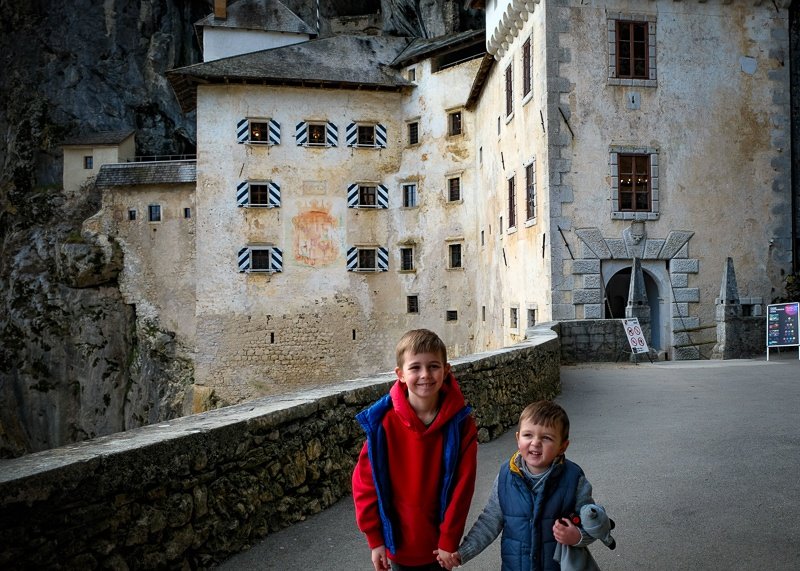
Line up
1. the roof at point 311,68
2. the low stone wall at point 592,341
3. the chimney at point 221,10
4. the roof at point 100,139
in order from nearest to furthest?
the low stone wall at point 592,341 < the roof at point 311,68 < the chimney at point 221,10 < the roof at point 100,139

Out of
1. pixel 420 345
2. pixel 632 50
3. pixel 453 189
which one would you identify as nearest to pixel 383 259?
pixel 453 189

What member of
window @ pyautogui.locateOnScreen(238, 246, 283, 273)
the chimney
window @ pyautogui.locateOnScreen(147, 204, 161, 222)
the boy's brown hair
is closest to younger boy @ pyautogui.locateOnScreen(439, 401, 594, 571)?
the boy's brown hair

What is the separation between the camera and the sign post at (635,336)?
13.2 meters

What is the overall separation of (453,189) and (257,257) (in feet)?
25.9

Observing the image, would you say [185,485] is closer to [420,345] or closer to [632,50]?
[420,345]

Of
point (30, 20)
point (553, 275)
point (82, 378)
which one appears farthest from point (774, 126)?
point (30, 20)

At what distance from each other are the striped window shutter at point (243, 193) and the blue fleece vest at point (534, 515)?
25.4 metres

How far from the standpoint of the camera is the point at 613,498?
5.22 meters

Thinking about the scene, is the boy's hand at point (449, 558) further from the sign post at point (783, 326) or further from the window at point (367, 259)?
the window at point (367, 259)

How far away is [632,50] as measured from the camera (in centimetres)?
1655

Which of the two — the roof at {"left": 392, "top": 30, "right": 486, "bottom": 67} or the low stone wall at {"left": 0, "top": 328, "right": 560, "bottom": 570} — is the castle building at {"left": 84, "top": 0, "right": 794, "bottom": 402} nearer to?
the roof at {"left": 392, "top": 30, "right": 486, "bottom": 67}

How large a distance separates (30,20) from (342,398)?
130 feet

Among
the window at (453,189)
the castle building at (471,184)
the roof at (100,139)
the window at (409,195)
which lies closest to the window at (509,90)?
the castle building at (471,184)

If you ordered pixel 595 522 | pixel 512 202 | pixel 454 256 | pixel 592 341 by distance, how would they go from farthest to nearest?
pixel 454 256
pixel 512 202
pixel 592 341
pixel 595 522
